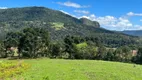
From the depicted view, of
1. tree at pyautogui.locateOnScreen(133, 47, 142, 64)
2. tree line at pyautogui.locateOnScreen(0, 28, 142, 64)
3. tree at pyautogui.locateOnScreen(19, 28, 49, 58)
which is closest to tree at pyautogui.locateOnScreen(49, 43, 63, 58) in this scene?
tree line at pyautogui.locateOnScreen(0, 28, 142, 64)

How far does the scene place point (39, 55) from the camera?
109 m

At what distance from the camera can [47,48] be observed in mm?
110750

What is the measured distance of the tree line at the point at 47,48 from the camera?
10444 cm

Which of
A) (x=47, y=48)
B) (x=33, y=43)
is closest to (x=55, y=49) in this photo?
(x=47, y=48)

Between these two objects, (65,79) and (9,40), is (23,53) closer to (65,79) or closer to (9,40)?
(9,40)

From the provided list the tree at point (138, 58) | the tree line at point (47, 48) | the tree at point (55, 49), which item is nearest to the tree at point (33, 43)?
the tree line at point (47, 48)

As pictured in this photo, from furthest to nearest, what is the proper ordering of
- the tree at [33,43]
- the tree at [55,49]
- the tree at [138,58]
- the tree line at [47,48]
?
the tree at [138,58] → the tree at [55,49] → the tree line at [47,48] → the tree at [33,43]

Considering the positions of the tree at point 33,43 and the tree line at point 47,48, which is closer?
the tree at point 33,43

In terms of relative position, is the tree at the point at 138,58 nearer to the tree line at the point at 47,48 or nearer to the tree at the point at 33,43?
the tree line at the point at 47,48

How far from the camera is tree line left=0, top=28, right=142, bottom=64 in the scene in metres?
104

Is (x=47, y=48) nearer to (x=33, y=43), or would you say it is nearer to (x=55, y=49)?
(x=55, y=49)

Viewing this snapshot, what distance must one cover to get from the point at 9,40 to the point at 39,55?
14.7 meters

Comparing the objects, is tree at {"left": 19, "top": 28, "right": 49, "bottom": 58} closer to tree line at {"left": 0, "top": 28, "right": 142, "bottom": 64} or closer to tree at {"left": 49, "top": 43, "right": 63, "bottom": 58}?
tree line at {"left": 0, "top": 28, "right": 142, "bottom": 64}

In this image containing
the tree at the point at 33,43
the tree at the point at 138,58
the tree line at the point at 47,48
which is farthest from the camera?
the tree at the point at 138,58
